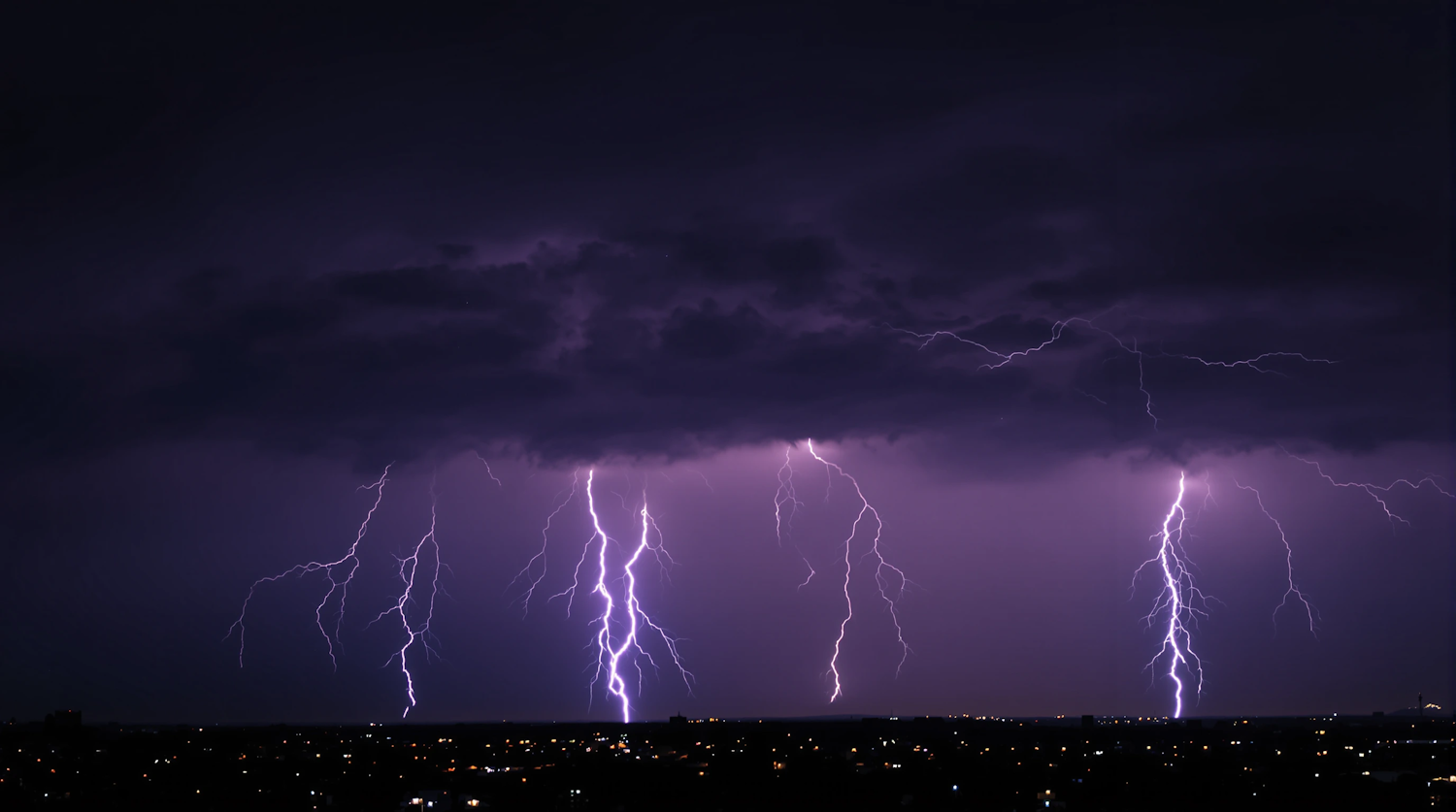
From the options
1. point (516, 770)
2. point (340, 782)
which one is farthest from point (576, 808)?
point (516, 770)

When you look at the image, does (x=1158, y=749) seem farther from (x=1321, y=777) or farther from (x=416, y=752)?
(x=416, y=752)

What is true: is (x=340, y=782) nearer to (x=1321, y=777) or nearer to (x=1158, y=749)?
(x=1321, y=777)

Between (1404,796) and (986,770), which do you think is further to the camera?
(986,770)

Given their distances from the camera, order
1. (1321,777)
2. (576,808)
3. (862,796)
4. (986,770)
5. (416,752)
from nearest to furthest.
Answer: (576,808), (862,796), (1321,777), (986,770), (416,752)

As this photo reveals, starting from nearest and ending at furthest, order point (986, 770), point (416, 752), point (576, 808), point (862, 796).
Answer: point (576, 808), point (862, 796), point (986, 770), point (416, 752)

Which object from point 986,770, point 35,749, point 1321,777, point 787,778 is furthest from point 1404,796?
point 35,749

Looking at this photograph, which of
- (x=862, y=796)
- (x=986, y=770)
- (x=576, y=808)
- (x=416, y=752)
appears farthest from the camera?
(x=416, y=752)

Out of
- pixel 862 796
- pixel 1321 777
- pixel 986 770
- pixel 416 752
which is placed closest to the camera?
pixel 862 796

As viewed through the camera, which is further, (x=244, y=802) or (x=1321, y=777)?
(x=1321, y=777)
